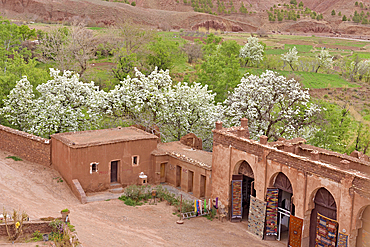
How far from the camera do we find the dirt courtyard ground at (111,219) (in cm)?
2262

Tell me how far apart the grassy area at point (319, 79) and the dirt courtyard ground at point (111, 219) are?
38.6 metres

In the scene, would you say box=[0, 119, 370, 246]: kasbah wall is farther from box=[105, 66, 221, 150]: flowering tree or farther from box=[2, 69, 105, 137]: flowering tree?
box=[105, 66, 221, 150]: flowering tree

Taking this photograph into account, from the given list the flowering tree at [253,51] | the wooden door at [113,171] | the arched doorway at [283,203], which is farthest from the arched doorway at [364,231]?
the flowering tree at [253,51]

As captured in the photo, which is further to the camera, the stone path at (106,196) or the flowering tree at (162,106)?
the flowering tree at (162,106)

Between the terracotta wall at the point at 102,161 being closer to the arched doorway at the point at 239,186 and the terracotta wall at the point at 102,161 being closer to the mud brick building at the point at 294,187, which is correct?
the mud brick building at the point at 294,187

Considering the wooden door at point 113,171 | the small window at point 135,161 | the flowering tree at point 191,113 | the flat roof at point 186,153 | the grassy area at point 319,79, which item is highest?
the grassy area at point 319,79

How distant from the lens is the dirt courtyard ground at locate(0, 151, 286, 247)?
2262 cm

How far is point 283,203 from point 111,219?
366 inches

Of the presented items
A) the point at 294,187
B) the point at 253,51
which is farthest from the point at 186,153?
the point at 253,51

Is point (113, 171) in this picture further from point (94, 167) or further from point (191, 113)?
point (191, 113)

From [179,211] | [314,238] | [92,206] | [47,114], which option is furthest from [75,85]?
[314,238]

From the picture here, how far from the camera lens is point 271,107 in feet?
109

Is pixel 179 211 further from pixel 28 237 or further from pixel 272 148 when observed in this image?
pixel 28 237

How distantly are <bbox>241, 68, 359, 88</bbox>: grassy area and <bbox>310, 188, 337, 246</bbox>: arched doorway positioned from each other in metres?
41.6
